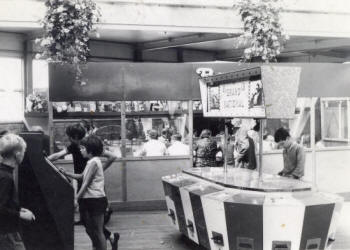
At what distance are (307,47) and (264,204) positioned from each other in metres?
9.26

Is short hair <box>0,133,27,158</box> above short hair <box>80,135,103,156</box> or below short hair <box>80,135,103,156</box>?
above

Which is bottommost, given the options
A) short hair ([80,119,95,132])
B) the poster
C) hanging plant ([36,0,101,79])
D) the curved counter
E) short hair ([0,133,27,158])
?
the curved counter

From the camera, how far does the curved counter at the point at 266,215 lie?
5.38 metres

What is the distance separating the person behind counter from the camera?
4.01m

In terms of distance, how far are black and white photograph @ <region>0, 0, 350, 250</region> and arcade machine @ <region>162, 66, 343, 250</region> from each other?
0.05 ft

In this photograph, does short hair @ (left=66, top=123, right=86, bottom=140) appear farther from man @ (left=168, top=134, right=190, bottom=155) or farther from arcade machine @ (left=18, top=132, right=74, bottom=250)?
man @ (left=168, top=134, right=190, bottom=155)

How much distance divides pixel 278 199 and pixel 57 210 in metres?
2.47

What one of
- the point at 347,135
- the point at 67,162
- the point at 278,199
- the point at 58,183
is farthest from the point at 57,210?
the point at 347,135

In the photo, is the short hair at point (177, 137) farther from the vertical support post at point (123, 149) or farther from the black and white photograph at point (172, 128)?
the vertical support post at point (123, 149)

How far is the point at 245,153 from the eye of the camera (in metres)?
9.59

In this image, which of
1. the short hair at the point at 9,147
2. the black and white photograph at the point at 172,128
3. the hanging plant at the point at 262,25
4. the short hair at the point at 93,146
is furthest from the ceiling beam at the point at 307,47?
the short hair at the point at 9,147

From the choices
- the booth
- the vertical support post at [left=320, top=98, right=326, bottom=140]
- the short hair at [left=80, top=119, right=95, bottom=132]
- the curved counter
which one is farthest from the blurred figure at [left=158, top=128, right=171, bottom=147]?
the curved counter

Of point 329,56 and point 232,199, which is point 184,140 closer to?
point 232,199

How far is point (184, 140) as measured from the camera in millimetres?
10164
